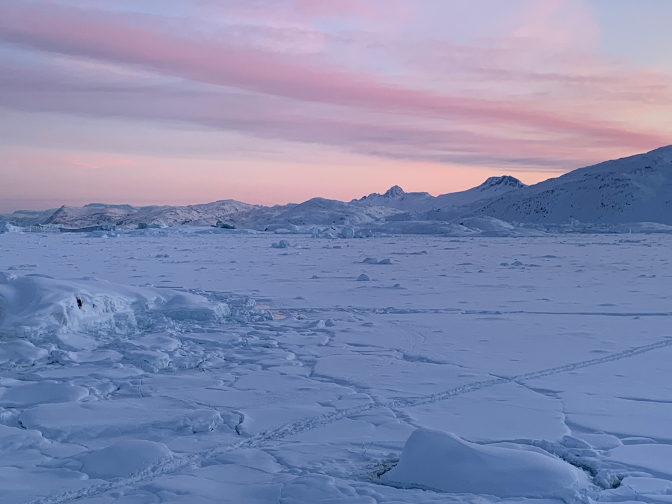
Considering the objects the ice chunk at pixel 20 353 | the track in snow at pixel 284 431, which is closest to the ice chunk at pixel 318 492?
the track in snow at pixel 284 431

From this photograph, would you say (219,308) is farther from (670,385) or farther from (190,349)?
(670,385)

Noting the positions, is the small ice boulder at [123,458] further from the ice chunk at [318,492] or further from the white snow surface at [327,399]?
the ice chunk at [318,492]

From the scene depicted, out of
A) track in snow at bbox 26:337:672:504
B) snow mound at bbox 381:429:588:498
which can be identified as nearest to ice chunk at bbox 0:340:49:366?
track in snow at bbox 26:337:672:504

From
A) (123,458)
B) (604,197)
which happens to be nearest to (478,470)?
(123,458)

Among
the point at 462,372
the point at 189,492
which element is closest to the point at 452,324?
the point at 462,372

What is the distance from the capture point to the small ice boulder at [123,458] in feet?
10.3

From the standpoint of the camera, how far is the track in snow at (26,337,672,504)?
2.93 meters

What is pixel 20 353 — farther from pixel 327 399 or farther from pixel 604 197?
pixel 604 197

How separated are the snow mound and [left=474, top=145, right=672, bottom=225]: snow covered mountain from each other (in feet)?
272

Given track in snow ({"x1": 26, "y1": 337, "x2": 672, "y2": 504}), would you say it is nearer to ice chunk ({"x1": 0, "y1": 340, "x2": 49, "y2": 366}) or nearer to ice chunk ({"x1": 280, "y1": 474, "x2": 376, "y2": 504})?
ice chunk ({"x1": 280, "y1": 474, "x2": 376, "y2": 504})

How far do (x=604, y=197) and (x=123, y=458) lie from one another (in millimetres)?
93578

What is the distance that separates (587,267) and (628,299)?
6987 mm

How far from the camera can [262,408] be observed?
14.1ft

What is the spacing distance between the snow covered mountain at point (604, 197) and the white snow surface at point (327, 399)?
7902 cm
